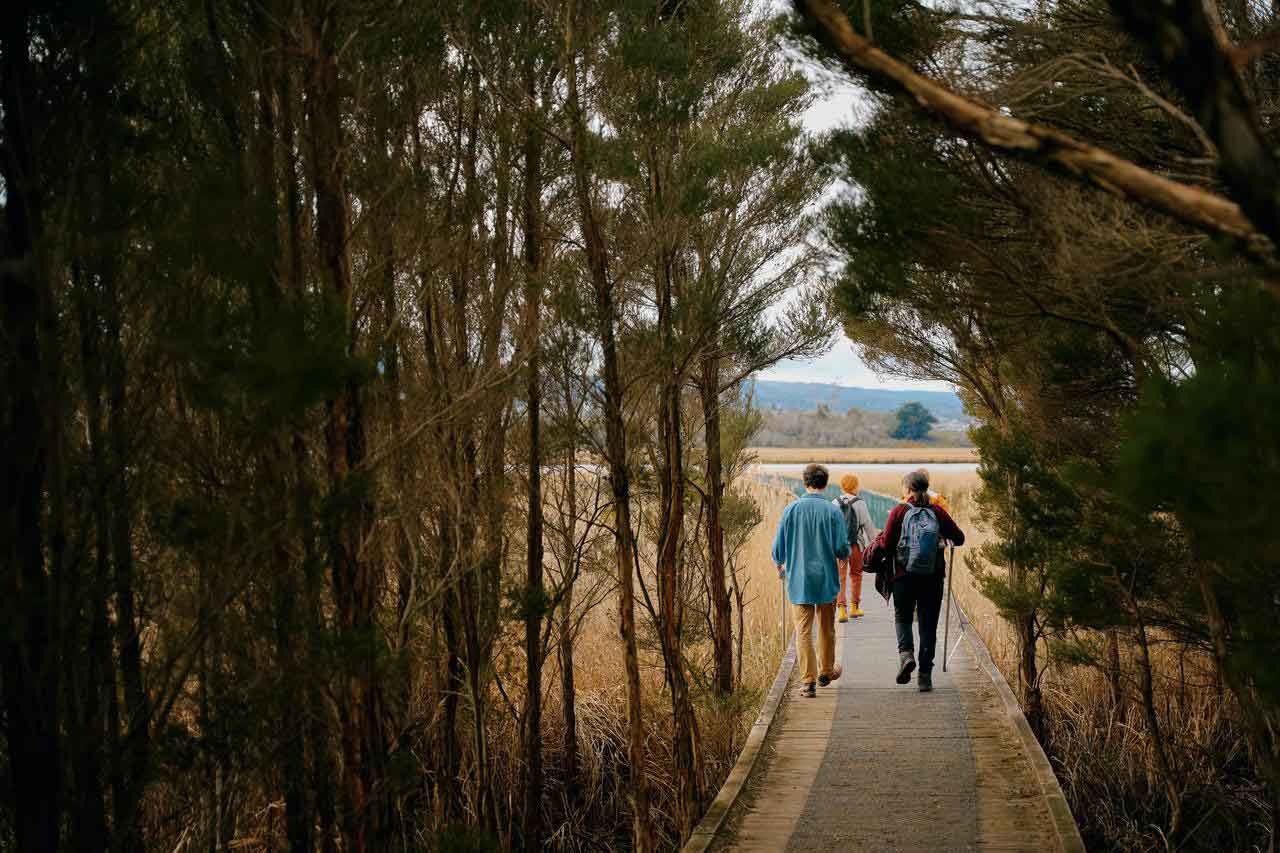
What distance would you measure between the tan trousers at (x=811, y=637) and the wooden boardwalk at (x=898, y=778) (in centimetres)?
27

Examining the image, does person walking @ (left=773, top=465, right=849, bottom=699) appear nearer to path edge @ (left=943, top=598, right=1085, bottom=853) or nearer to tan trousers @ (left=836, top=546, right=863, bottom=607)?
path edge @ (left=943, top=598, right=1085, bottom=853)

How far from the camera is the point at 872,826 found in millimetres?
6293

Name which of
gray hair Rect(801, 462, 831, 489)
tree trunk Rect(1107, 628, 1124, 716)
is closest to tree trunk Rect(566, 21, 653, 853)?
gray hair Rect(801, 462, 831, 489)

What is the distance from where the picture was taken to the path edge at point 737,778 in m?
6.18

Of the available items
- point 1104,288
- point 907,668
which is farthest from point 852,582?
point 1104,288

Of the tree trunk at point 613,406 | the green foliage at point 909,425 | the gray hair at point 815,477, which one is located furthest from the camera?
the green foliage at point 909,425

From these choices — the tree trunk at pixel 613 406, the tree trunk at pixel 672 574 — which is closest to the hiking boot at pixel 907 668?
the tree trunk at pixel 672 574

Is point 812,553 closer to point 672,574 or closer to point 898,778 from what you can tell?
point 672,574

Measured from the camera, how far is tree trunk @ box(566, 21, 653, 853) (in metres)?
7.09

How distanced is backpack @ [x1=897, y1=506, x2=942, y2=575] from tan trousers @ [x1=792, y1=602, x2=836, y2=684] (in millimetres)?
705

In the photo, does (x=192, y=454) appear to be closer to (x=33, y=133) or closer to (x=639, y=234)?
(x=33, y=133)

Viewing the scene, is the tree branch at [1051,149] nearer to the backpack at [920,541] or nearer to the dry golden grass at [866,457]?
the backpack at [920,541]

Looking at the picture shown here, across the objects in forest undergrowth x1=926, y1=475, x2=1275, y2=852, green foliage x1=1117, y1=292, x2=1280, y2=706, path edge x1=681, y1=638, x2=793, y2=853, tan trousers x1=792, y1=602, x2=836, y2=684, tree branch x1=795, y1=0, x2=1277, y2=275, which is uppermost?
tree branch x1=795, y1=0, x2=1277, y2=275

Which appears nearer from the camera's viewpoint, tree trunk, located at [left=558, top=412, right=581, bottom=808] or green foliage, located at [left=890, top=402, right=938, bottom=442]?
tree trunk, located at [left=558, top=412, right=581, bottom=808]
